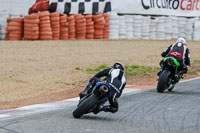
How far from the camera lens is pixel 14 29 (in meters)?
21.3

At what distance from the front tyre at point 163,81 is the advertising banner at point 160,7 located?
12.5 m

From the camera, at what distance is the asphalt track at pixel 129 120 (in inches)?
281

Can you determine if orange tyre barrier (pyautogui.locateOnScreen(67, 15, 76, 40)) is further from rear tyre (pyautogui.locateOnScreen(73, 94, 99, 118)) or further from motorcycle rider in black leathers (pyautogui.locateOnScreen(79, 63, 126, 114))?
rear tyre (pyautogui.locateOnScreen(73, 94, 99, 118))

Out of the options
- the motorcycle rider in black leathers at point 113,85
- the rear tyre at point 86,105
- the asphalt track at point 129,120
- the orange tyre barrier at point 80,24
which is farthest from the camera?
the orange tyre barrier at point 80,24

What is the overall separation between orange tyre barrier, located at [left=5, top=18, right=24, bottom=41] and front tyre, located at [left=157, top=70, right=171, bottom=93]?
35.1 feet

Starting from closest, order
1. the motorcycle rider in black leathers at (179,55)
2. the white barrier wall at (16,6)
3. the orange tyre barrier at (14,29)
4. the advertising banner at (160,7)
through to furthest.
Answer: the motorcycle rider in black leathers at (179,55)
the orange tyre barrier at (14,29)
the white barrier wall at (16,6)
the advertising banner at (160,7)

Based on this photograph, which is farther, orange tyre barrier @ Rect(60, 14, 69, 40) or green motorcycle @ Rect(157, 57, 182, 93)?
orange tyre barrier @ Rect(60, 14, 69, 40)

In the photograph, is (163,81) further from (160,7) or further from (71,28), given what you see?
(160,7)

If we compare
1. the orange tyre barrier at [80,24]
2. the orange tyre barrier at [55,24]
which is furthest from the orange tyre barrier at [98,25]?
the orange tyre barrier at [55,24]

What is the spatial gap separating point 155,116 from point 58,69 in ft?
23.4

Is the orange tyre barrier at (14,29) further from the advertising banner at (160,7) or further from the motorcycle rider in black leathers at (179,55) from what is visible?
the motorcycle rider in black leathers at (179,55)

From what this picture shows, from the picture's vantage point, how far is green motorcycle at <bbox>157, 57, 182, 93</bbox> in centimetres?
1148

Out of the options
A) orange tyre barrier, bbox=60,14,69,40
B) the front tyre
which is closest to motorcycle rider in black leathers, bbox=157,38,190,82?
the front tyre

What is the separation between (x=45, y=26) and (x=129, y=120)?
13571 mm
